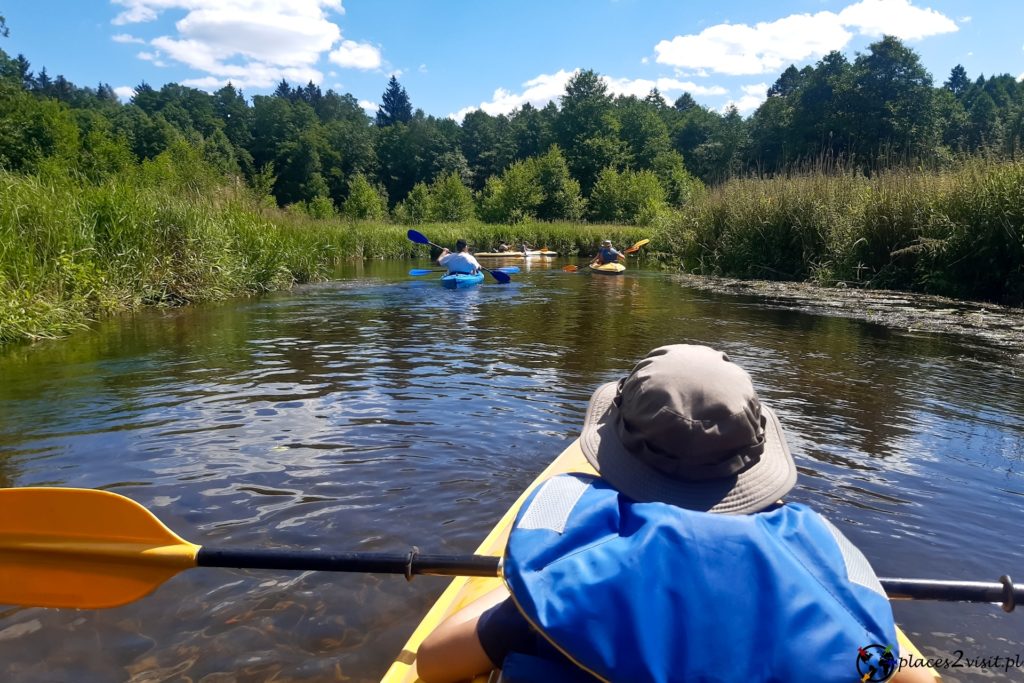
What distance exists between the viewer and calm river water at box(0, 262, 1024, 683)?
7.98 feet

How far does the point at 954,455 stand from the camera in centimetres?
414

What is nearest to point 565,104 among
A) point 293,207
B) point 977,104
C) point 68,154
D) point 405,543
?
point 977,104

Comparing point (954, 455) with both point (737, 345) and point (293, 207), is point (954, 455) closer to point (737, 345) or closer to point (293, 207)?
point (737, 345)

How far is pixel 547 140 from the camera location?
214 feet

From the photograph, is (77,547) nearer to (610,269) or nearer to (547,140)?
(610,269)

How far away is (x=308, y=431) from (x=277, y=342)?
11.0ft

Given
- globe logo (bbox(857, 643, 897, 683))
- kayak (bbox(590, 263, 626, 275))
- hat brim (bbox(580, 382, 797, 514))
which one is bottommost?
globe logo (bbox(857, 643, 897, 683))

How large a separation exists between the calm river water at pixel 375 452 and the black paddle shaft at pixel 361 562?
17.0 inches

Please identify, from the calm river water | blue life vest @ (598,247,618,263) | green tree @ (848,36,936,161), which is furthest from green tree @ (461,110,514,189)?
the calm river water

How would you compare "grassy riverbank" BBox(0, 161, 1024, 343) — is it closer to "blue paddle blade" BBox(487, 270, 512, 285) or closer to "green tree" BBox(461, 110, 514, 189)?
"blue paddle blade" BBox(487, 270, 512, 285)

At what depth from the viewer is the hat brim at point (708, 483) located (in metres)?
1.28

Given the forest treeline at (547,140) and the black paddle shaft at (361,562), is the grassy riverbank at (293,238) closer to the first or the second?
the forest treeline at (547,140)

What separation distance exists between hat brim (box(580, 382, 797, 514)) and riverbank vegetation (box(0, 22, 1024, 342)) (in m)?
7.48

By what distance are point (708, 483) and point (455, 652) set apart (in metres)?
0.72
